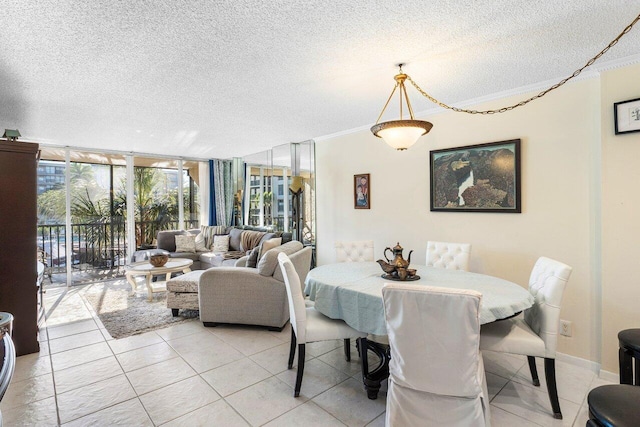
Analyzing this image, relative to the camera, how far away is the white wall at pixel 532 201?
8.89ft

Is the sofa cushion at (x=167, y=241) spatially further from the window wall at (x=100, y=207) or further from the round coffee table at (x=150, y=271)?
the round coffee table at (x=150, y=271)

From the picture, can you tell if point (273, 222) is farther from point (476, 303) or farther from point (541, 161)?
point (476, 303)

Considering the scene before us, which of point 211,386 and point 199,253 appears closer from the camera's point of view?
point 211,386

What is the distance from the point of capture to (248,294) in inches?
136

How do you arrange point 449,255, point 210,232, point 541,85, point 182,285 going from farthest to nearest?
point 210,232
point 182,285
point 449,255
point 541,85

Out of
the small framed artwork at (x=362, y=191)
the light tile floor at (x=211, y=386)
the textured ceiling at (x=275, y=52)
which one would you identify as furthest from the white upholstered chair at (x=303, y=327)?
the small framed artwork at (x=362, y=191)

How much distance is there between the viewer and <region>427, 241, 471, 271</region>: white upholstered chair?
3143mm

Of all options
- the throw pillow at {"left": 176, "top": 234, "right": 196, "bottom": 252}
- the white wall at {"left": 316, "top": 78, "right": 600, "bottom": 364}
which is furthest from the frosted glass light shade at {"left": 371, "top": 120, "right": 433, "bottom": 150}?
the throw pillow at {"left": 176, "top": 234, "right": 196, "bottom": 252}

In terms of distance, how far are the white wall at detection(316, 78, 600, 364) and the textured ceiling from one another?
13.1 inches

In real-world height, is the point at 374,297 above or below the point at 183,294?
above

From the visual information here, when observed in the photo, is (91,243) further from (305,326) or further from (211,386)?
(305,326)

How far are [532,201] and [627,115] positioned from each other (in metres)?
0.92

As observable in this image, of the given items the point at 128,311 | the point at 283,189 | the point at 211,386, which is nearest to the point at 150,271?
the point at 128,311

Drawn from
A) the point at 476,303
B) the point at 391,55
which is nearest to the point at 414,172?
the point at 391,55
